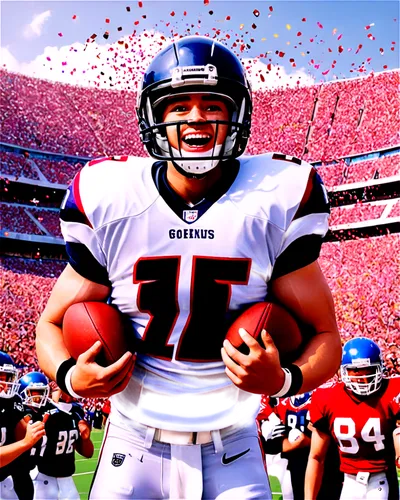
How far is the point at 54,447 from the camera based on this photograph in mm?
5262

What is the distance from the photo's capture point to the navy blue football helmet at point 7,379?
4234 millimetres

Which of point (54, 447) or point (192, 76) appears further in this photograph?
point (54, 447)

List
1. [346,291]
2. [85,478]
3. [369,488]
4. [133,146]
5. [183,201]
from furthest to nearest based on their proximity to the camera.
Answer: [133,146]
[346,291]
[85,478]
[369,488]
[183,201]

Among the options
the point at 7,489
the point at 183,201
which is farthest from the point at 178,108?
the point at 7,489

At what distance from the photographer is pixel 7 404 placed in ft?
14.0

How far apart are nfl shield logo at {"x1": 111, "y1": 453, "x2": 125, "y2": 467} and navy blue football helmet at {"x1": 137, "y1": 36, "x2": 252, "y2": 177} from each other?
813mm

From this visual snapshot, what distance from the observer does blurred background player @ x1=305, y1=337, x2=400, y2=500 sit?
161 inches

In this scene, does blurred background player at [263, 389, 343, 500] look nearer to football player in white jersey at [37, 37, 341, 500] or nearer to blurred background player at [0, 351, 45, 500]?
blurred background player at [0, 351, 45, 500]

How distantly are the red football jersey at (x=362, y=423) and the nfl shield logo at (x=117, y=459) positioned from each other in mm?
2787

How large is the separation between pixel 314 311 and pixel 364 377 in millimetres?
2495

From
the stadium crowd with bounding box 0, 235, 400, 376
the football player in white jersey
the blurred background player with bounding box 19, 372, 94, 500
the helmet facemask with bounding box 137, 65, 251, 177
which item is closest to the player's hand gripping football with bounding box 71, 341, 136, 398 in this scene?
the football player in white jersey

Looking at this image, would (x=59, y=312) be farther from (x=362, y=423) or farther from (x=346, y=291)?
(x=346, y=291)

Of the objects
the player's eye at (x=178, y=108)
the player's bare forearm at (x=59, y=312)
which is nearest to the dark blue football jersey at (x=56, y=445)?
the player's bare forearm at (x=59, y=312)

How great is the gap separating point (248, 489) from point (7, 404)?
2945 millimetres
